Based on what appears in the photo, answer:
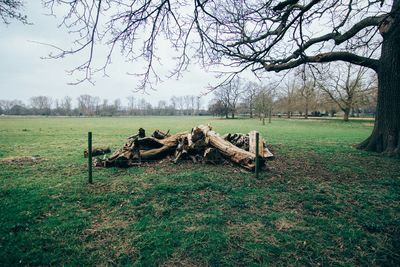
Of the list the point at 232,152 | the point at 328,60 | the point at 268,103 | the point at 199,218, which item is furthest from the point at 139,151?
the point at 268,103

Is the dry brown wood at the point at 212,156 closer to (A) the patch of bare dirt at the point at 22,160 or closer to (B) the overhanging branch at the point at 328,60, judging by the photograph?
(B) the overhanging branch at the point at 328,60

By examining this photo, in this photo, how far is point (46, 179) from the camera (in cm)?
592

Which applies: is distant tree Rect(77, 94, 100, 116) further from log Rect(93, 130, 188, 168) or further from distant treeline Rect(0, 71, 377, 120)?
log Rect(93, 130, 188, 168)

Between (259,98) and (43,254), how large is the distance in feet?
139

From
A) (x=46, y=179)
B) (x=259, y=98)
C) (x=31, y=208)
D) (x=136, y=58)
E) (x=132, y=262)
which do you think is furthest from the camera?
(x=259, y=98)

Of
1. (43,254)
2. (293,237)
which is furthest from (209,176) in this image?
(43,254)

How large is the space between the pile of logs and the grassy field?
53 cm

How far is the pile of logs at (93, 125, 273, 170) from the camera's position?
7.22 m

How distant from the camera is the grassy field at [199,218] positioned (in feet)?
9.89

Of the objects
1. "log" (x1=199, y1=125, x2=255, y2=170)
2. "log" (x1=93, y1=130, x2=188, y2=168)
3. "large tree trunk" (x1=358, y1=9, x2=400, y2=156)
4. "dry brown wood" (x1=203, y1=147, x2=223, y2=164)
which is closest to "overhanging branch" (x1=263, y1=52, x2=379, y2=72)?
"large tree trunk" (x1=358, y1=9, x2=400, y2=156)

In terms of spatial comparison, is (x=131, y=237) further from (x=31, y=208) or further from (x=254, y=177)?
(x=254, y=177)

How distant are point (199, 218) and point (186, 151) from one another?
13.2ft

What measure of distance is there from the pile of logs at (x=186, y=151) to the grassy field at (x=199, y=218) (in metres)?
0.53

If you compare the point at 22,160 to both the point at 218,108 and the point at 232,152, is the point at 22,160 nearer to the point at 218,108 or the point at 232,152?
the point at 232,152
